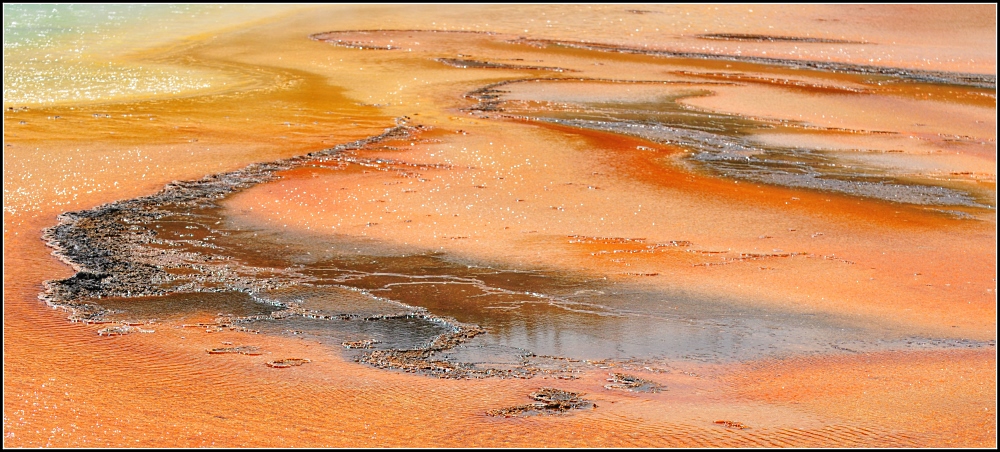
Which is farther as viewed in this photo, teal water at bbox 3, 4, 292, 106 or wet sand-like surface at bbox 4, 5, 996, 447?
teal water at bbox 3, 4, 292, 106

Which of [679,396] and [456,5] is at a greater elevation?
[456,5]

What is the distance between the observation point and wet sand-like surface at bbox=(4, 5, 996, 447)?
4.99 metres

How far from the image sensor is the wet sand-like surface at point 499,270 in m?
4.99

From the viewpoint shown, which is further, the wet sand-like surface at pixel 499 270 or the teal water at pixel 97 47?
the teal water at pixel 97 47

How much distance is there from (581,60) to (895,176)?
30.4 feet

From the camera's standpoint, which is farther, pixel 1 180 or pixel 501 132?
pixel 501 132

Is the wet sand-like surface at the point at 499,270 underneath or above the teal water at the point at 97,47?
underneath

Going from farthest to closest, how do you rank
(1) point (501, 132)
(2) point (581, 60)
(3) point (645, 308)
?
1. (2) point (581, 60)
2. (1) point (501, 132)
3. (3) point (645, 308)

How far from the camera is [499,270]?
7.48 m

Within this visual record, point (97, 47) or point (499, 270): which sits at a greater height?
point (97, 47)

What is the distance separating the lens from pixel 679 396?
17.3 feet

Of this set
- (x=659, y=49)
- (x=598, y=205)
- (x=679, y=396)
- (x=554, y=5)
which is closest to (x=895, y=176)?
(x=598, y=205)

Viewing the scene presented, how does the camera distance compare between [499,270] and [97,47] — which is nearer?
[499,270]

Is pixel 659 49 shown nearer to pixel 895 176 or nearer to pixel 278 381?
pixel 895 176
